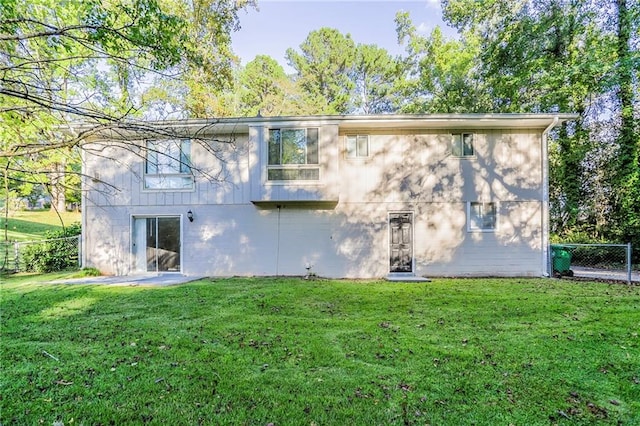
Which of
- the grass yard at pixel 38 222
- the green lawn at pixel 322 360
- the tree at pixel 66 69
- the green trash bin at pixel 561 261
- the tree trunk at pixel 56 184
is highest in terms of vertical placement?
the tree at pixel 66 69

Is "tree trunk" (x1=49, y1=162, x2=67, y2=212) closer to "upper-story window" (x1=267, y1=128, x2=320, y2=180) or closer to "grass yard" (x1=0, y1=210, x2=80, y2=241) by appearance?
"upper-story window" (x1=267, y1=128, x2=320, y2=180)

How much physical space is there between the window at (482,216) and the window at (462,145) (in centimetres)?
162

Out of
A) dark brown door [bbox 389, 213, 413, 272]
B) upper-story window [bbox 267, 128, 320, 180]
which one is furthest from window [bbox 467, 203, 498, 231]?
upper-story window [bbox 267, 128, 320, 180]

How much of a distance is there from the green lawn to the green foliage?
4885mm

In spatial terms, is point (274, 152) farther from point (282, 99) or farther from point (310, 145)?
point (282, 99)

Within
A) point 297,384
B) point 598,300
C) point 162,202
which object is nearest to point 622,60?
point 598,300

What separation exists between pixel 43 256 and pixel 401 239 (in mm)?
11942

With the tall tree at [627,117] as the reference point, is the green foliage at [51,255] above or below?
below

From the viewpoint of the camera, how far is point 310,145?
9.09 metres

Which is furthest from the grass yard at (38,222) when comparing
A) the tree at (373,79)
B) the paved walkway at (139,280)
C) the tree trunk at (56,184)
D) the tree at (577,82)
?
the tree at (577,82)

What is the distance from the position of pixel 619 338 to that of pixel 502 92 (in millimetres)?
14975

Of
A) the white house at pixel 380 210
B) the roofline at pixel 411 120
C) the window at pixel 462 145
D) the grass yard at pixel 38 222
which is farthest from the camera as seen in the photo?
the grass yard at pixel 38 222

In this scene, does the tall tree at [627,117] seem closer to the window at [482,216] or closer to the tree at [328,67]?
the window at [482,216]

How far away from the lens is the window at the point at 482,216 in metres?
9.72
